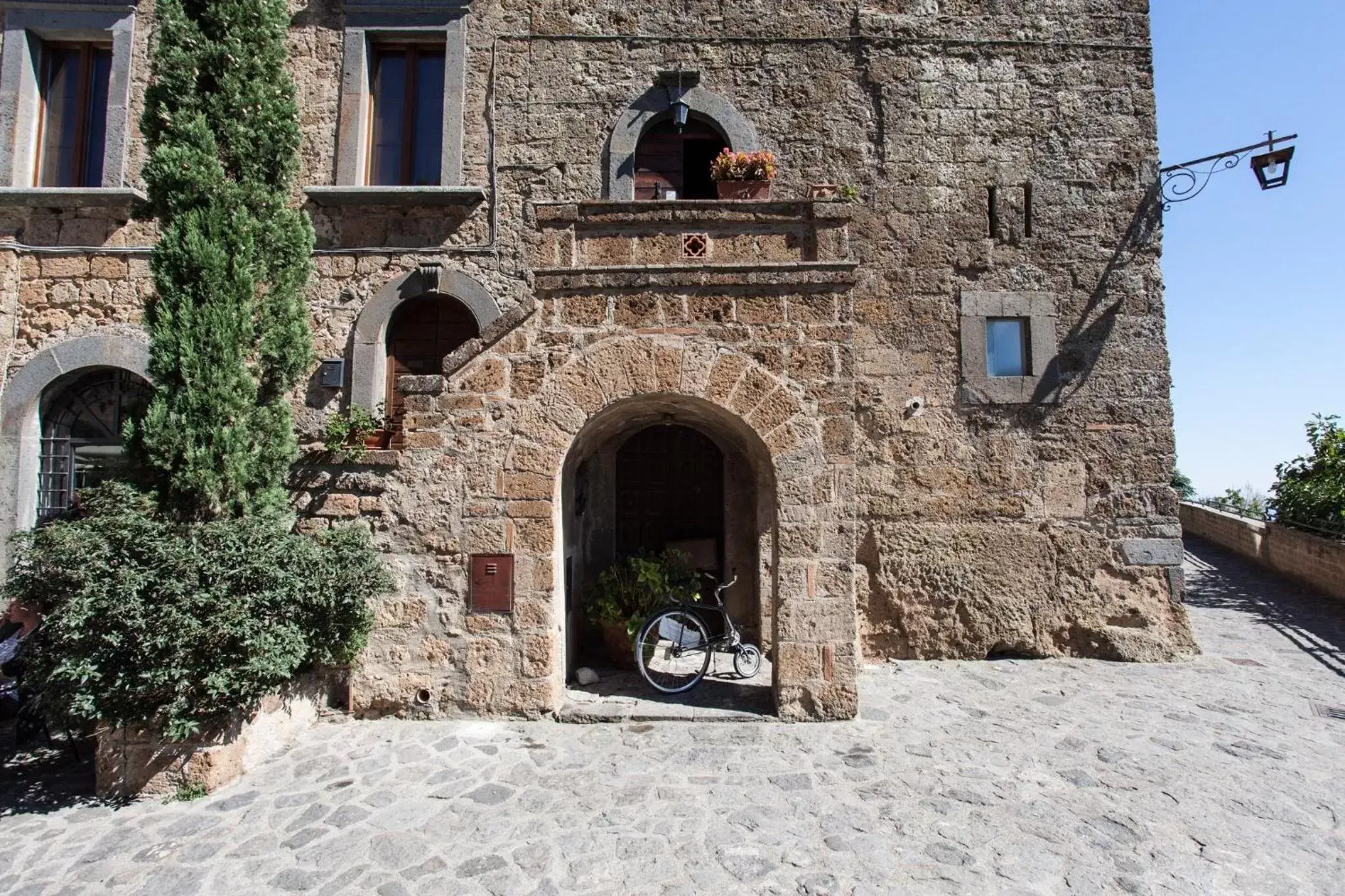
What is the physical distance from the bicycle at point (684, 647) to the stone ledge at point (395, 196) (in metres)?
4.57

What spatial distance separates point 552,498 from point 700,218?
237cm

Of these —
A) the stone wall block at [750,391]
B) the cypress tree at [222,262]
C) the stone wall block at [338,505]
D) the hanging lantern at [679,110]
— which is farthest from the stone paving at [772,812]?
the hanging lantern at [679,110]

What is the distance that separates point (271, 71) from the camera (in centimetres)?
502

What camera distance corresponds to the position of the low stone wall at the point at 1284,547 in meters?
8.69

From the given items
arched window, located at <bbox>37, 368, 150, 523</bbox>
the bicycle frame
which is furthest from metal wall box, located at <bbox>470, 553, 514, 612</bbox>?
arched window, located at <bbox>37, 368, 150, 523</bbox>

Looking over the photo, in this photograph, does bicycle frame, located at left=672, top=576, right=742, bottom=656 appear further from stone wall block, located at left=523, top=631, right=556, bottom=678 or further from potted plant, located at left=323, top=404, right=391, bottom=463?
potted plant, located at left=323, top=404, right=391, bottom=463

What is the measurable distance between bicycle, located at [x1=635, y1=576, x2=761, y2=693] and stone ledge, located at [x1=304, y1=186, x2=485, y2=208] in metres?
4.57

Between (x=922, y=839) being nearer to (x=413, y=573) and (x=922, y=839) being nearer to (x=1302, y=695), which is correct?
(x=413, y=573)

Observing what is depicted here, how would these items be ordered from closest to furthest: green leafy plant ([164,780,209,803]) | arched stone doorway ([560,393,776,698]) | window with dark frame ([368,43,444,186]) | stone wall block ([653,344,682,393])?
green leafy plant ([164,780,209,803]), stone wall block ([653,344,682,393]), arched stone doorway ([560,393,776,698]), window with dark frame ([368,43,444,186])

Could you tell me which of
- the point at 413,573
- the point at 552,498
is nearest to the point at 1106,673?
the point at 552,498

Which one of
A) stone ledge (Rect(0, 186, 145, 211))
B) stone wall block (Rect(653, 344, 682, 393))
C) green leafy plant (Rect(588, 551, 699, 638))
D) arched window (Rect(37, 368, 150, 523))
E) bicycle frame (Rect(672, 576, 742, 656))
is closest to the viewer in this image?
stone wall block (Rect(653, 344, 682, 393))

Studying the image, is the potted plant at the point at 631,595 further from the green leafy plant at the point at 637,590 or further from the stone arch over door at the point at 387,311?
the stone arch over door at the point at 387,311

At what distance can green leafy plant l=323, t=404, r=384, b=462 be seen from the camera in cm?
499

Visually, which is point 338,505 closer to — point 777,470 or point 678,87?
point 777,470
